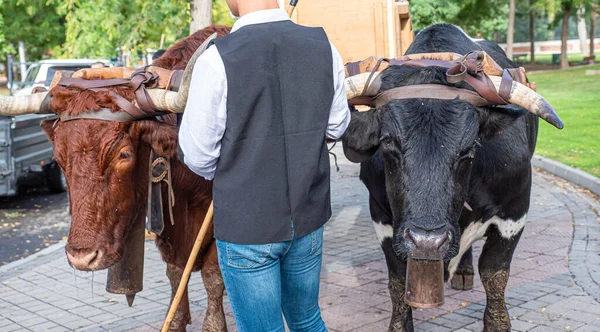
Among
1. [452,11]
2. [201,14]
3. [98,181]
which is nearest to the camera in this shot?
[98,181]

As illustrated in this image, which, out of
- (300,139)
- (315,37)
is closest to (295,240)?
(300,139)

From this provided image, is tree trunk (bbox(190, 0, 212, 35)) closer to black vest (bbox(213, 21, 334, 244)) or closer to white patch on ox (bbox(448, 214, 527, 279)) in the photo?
white patch on ox (bbox(448, 214, 527, 279))

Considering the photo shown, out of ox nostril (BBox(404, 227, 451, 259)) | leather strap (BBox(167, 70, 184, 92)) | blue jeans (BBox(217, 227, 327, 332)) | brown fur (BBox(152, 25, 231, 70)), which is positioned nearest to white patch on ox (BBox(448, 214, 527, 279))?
ox nostril (BBox(404, 227, 451, 259))

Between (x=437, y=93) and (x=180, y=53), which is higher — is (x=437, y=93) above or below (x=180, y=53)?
below

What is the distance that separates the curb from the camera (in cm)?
1020

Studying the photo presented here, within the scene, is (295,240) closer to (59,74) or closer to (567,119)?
(59,74)

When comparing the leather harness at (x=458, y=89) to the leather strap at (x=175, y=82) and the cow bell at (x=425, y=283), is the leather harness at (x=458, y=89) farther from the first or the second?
the leather strap at (x=175, y=82)

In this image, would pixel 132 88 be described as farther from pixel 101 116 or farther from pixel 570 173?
pixel 570 173

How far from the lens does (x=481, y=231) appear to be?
490 centimetres

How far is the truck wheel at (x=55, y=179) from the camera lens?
482 inches

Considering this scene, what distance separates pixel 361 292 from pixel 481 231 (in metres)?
1.66

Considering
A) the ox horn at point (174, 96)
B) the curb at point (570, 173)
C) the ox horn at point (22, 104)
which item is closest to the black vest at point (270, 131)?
the ox horn at point (174, 96)

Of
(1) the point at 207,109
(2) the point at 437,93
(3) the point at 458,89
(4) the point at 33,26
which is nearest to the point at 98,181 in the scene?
(1) the point at 207,109

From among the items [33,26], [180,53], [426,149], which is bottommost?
[426,149]
